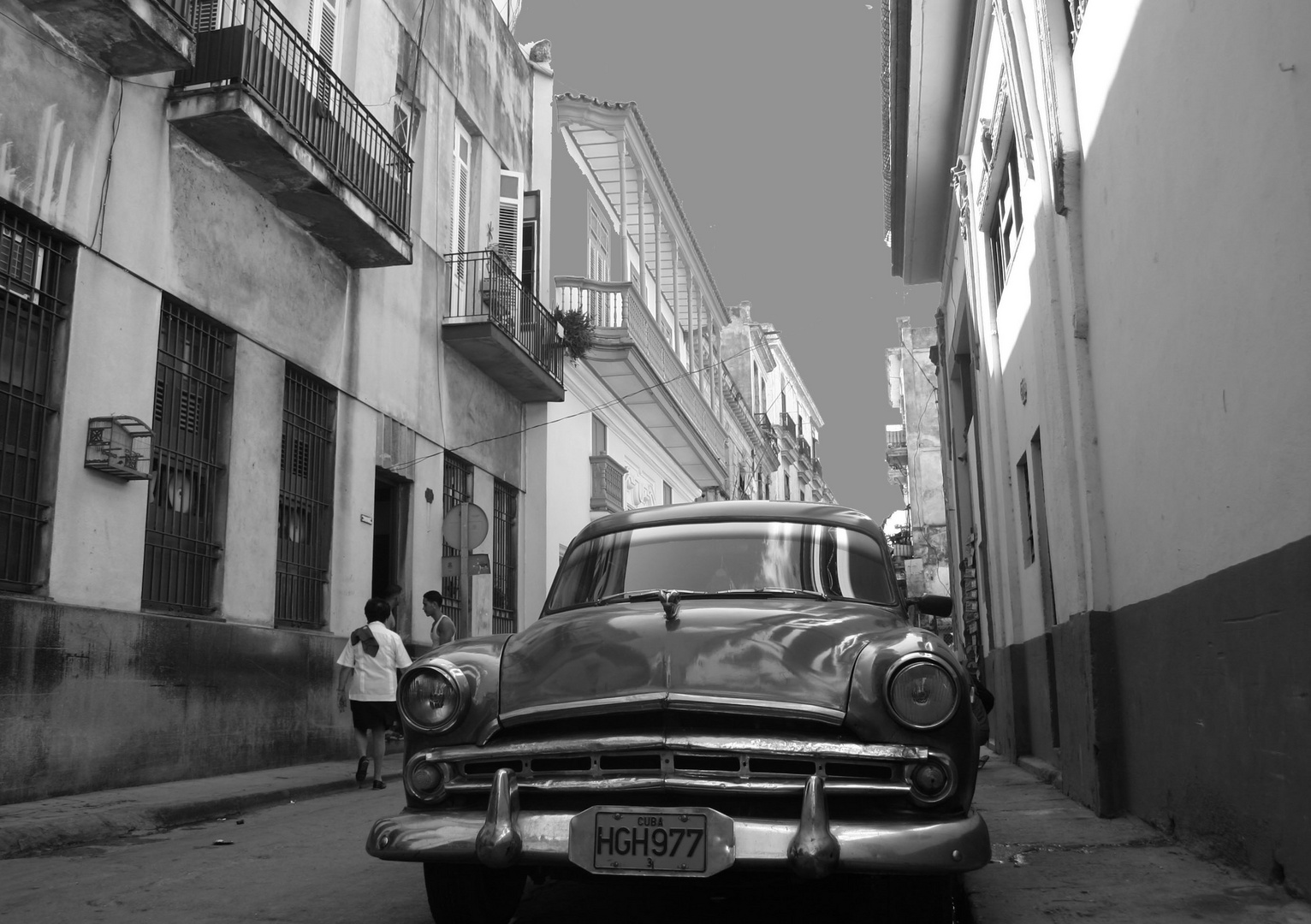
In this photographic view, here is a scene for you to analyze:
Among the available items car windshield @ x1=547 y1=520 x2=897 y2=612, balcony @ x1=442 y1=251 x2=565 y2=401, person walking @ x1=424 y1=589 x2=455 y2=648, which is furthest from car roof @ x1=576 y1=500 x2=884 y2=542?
balcony @ x1=442 y1=251 x2=565 y2=401

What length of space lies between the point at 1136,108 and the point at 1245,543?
7.66 ft

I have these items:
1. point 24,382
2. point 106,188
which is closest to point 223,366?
point 106,188

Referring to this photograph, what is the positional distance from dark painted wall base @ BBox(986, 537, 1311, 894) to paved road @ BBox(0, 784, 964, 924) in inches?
54.3

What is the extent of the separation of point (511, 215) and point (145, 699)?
1068 centimetres

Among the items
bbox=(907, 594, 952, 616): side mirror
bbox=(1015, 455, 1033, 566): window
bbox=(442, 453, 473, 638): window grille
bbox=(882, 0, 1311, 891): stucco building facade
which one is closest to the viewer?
bbox=(882, 0, 1311, 891): stucco building facade

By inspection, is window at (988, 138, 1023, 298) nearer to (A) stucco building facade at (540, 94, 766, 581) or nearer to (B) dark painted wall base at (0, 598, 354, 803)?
(B) dark painted wall base at (0, 598, 354, 803)

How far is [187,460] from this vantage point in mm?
9906

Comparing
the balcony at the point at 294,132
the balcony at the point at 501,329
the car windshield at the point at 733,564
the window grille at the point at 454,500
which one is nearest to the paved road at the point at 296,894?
the car windshield at the point at 733,564

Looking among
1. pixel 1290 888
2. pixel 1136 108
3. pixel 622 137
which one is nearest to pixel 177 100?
pixel 1136 108

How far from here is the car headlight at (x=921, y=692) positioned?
342 cm

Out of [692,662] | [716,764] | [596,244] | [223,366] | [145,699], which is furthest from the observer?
[596,244]

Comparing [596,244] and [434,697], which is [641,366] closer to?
[596,244]

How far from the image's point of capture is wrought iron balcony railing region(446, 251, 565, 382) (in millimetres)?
15609

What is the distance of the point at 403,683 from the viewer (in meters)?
3.89
